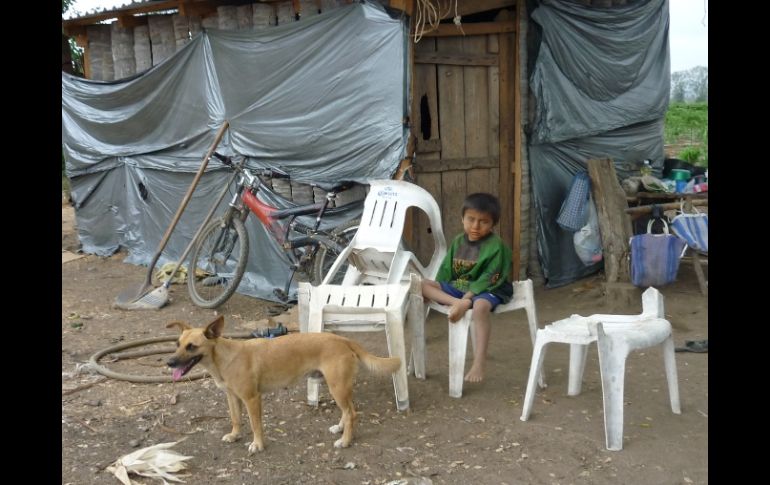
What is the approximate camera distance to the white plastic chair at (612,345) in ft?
12.4

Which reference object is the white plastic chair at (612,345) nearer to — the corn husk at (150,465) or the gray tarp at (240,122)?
the corn husk at (150,465)

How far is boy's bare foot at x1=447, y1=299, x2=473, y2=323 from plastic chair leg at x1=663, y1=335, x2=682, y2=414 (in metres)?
1.12

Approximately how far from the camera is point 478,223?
481 cm

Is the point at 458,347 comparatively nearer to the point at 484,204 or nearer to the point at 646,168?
the point at 484,204

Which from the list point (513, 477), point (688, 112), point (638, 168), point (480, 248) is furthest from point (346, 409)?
point (688, 112)

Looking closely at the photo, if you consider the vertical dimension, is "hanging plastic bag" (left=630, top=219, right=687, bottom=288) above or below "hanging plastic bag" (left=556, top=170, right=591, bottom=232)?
below

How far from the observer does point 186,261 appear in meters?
8.36

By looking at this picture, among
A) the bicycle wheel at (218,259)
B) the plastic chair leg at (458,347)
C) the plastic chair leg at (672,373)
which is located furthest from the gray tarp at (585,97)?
the plastic chair leg at (672,373)

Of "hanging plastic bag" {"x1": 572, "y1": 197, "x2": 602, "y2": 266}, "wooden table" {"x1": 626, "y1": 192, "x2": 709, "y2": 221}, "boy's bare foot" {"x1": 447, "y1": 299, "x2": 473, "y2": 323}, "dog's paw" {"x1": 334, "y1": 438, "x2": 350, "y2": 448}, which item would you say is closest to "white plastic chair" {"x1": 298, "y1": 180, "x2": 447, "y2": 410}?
"boy's bare foot" {"x1": 447, "y1": 299, "x2": 473, "y2": 323}

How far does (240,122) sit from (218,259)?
4.49 ft

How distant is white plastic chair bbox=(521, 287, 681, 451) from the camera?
377 centimetres

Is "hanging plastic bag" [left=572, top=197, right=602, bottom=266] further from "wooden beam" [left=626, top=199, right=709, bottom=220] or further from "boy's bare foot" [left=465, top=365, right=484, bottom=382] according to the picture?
"boy's bare foot" [left=465, top=365, right=484, bottom=382]

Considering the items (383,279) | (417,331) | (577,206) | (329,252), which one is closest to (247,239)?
(329,252)

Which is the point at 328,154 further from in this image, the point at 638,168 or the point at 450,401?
the point at 638,168
